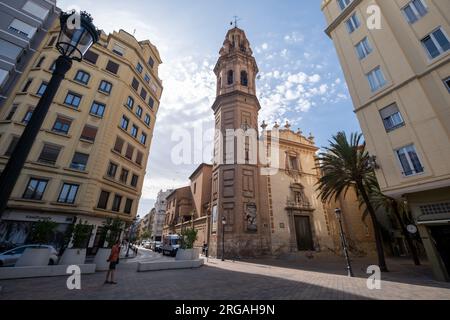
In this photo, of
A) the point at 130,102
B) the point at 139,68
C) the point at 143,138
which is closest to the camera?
the point at 130,102

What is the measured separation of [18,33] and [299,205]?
32661 mm

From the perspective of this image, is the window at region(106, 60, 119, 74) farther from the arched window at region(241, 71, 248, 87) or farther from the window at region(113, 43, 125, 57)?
the arched window at region(241, 71, 248, 87)

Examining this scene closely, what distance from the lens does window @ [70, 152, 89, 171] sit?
18844 millimetres

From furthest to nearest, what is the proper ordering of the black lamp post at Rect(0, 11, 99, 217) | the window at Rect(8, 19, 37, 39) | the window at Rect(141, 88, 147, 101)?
the window at Rect(141, 88, 147, 101), the window at Rect(8, 19, 37, 39), the black lamp post at Rect(0, 11, 99, 217)

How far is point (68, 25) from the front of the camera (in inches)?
165

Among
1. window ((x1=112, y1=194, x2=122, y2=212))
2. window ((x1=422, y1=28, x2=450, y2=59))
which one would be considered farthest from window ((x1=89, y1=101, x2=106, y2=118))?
window ((x1=422, y1=28, x2=450, y2=59))

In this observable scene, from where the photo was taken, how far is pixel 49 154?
18094mm

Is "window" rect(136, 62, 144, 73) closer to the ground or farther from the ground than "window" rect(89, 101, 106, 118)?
farther from the ground

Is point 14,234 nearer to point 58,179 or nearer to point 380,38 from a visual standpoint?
point 58,179

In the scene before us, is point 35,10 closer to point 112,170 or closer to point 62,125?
point 62,125

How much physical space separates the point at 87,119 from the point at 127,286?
18846 mm

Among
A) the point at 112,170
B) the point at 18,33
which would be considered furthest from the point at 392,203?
the point at 18,33

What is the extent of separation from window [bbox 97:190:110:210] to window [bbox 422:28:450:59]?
2699cm
